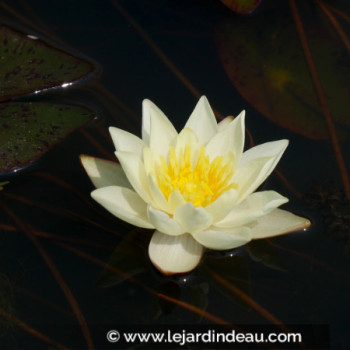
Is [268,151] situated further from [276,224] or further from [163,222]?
[163,222]

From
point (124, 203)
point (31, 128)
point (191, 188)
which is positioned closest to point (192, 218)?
point (191, 188)

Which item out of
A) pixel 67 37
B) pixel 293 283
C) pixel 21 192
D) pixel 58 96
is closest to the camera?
pixel 293 283

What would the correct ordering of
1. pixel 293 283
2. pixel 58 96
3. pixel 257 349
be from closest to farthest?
pixel 257 349 → pixel 293 283 → pixel 58 96

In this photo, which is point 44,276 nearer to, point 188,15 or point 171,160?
point 171,160

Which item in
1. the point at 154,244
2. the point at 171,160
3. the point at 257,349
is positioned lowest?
the point at 257,349

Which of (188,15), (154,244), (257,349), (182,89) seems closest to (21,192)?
(154,244)

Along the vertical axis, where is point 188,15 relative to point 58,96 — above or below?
above
